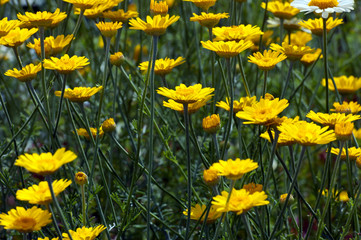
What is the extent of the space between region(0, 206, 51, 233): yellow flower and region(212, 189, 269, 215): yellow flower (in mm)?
357

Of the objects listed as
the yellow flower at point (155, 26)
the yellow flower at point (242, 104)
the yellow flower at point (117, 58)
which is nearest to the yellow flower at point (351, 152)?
the yellow flower at point (242, 104)

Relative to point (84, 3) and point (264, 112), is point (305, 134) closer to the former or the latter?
point (264, 112)

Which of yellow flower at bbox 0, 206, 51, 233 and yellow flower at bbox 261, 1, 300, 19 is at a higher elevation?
yellow flower at bbox 261, 1, 300, 19

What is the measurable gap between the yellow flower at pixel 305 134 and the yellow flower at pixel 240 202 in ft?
0.46

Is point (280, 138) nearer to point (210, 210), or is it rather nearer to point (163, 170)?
point (210, 210)

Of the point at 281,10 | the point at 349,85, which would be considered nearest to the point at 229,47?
the point at 281,10

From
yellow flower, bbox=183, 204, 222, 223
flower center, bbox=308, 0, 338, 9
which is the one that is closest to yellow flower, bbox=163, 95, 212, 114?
yellow flower, bbox=183, 204, 222, 223

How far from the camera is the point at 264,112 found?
1171 millimetres

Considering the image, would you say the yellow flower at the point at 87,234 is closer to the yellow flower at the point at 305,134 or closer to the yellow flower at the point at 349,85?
the yellow flower at the point at 305,134

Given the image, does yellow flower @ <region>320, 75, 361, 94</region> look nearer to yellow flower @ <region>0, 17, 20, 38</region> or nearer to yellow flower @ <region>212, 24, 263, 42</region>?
yellow flower @ <region>212, 24, 263, 42</region>

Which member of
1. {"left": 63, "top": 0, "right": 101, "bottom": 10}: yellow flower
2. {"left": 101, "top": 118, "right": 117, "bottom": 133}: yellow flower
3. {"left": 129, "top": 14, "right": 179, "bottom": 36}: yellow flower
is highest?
{"left": 63, "top": 0, "right": 101, "bottom": 10}: yellow flower

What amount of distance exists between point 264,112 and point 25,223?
0.56 meters

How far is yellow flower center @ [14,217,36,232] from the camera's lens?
107cm

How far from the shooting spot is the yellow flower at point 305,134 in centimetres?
108
